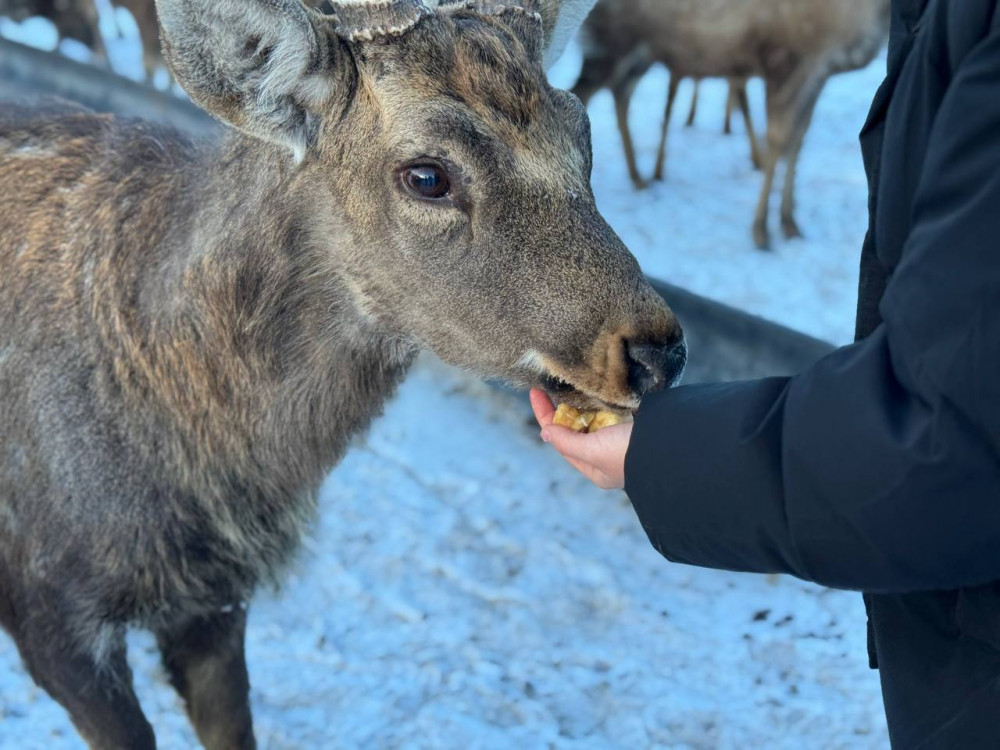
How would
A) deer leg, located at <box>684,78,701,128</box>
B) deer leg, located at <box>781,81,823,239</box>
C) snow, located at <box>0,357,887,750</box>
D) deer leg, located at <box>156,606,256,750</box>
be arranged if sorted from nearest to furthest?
deer leg, located at <box>156,606,256,750</box>, snow, located at <box>0,357,887,750</box>, deer leg, located at <box>781,81,823,239</box>, deer leg, located at <box>684,78,701,128</box>

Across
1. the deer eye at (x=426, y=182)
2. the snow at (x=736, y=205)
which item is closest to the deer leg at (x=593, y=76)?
the snow at (x=736, y=205)

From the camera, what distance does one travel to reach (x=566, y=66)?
10531 mm

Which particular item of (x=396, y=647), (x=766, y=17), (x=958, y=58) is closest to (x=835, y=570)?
(x=958, y=58)

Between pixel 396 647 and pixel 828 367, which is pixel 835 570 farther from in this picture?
pixel 396 647

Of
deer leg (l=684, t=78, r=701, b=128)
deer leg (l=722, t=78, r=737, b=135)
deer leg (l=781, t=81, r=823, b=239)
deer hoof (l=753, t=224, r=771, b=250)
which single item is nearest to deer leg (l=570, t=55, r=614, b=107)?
deer leg (l=722, t=78, r=737, b=135)

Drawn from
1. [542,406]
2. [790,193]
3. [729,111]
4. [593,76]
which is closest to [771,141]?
[790,193]

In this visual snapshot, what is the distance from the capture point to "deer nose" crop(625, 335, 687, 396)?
7.11 ft

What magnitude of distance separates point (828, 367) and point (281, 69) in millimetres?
1398

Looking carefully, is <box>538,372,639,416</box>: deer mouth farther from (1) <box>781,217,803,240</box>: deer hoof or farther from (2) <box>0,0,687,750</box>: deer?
(1) <box>781,217,803,240</box>: deer hoof

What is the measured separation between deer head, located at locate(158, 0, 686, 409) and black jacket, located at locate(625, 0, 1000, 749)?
413 mm

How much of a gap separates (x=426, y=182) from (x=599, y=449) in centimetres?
74

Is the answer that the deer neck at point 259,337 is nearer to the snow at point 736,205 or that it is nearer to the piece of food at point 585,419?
the piece of food at point 585,419

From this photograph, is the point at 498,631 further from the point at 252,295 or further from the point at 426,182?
the point at 426,182

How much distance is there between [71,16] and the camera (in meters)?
10.7
